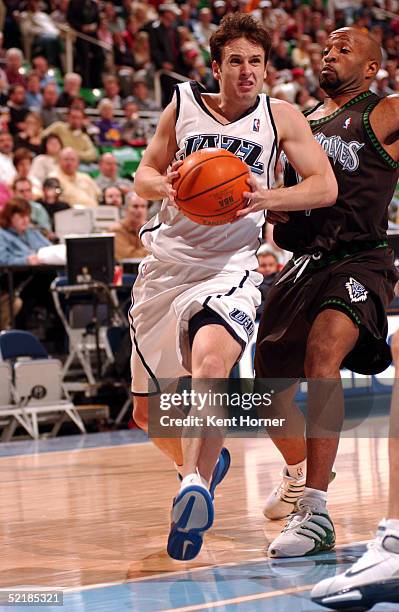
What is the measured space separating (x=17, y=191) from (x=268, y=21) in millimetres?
10042

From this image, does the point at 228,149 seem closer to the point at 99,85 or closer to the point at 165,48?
the point at 99,85

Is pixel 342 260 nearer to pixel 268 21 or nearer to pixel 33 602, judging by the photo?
pixel 33 602

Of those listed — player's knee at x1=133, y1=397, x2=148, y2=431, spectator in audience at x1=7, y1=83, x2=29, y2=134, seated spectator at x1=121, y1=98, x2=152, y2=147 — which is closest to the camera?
player's knee at x1=133, y1=397, x2=148, y2=431

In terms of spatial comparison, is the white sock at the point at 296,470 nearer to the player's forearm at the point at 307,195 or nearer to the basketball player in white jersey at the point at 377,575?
the player's forearm at the point at 307,195

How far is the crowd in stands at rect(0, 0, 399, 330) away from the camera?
11766mm

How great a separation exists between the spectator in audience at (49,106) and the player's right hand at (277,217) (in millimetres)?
9610

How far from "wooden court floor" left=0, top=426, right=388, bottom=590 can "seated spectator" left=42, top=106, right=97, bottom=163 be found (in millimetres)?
6165

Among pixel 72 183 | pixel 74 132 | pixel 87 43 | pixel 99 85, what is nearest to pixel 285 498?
pixel 72 183

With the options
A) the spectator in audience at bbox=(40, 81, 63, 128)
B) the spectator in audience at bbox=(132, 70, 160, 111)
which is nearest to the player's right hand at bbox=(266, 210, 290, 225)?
the spectator in audience at bbox=(40, 81, 63, 128)

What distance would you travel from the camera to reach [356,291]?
4602 millimetres

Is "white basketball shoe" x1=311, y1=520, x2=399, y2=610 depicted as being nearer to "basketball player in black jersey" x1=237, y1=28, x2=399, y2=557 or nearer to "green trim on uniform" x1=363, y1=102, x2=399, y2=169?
"basketball player in black jersey" x1=237, y1=28, x2=399, y2=557

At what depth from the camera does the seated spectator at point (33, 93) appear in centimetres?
1416

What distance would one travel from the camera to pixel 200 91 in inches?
184

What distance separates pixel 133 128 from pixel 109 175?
197 centimetres
